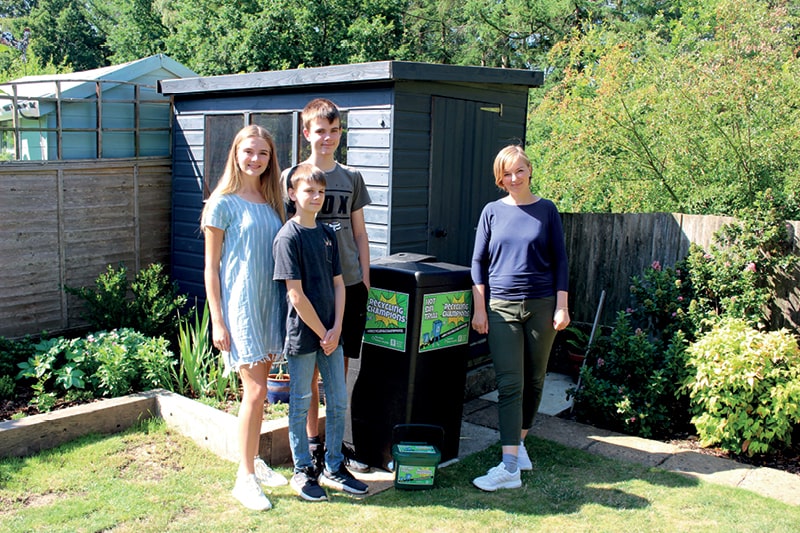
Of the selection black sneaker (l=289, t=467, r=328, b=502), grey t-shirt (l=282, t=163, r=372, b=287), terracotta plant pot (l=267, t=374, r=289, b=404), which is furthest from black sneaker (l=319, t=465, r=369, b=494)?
terracotta plant pot (l=267, t=374, r=289, b=404)

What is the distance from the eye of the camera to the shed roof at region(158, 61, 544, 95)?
5.09 meters

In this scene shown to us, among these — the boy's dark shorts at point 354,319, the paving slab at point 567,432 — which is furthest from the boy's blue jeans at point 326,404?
the paving slab at point 567,432

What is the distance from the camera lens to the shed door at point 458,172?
563 cm

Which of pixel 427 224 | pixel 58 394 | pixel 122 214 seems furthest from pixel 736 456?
pixel 122 214

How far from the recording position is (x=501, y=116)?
6.22 metres

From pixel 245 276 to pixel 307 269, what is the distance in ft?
1.06

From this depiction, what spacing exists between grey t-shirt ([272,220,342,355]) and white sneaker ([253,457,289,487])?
75 cm

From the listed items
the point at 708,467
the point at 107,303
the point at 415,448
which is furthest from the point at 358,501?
the point at 107,303

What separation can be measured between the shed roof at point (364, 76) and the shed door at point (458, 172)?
0.25 metres

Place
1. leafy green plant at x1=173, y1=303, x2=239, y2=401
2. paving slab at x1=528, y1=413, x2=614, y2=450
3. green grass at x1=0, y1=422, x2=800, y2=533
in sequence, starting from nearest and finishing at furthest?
green grass at x1=0, y1=422, x2=800, y2=533 < paving slab at x1=528, y1=413, x2=614, y2=450 < leafy green plant at x1=173, y1=303, x2=239, y2=401

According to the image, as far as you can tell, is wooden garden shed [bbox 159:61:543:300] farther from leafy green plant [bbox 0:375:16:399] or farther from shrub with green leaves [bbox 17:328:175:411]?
leafy green plant [bbox 0:375:16:399]

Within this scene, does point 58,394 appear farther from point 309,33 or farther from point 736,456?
point 309,33

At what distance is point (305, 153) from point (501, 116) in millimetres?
1757

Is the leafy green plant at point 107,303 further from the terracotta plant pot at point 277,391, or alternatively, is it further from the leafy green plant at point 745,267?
the leafy green plant at point 745,267
